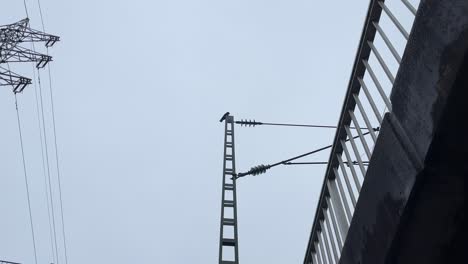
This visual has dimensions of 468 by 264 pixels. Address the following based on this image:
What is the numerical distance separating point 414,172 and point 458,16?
0.78 metres

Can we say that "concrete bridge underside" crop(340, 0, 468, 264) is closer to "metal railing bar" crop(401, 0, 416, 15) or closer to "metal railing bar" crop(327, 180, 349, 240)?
"metal railing bar" crop(401, 0, 416, 15)

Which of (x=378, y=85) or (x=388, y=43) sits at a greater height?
(x=388, y=43)

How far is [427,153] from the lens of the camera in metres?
2.14

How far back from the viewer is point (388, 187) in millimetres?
2439

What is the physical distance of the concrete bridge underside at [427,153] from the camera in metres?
2.05

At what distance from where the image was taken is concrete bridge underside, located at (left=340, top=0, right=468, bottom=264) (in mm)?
2047

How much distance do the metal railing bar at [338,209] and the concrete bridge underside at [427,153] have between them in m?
0.84

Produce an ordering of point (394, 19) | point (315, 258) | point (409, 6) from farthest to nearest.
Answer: point (315, 258)
point (394, 19)
point (409, 6)

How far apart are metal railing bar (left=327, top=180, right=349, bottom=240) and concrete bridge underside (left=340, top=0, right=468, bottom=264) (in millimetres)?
844

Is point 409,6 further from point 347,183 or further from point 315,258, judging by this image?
point 315,258

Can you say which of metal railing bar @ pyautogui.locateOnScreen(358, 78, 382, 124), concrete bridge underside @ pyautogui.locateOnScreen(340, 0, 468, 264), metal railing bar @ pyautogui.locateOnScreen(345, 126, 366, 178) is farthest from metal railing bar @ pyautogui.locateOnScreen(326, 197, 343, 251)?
metal railing bar @ pyautogui.locateOnScreen(358, 78, 382, 124)

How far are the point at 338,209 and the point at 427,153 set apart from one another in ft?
5.16

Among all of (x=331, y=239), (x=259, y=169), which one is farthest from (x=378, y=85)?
(x=259, y=169)

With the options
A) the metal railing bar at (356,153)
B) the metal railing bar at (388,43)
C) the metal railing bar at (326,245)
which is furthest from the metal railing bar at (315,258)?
the metal railing bar at (388,43)
